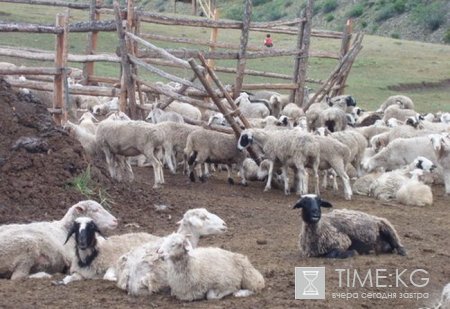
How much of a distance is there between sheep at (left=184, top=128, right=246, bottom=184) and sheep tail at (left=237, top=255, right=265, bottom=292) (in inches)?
260

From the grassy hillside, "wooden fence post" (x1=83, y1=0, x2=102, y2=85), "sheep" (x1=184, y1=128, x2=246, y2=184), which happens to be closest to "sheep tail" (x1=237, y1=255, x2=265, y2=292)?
"sheep" (x1=184, y1=128, x2=246, y2=184)

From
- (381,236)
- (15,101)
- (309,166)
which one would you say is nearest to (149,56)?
(309,166)

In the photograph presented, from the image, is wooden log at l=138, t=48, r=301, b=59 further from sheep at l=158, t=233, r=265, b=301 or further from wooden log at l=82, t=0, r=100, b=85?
sheep at l=158, t=233, r=265, b=301

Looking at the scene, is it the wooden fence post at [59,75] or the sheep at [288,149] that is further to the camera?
the wooden fence post at [59,75]

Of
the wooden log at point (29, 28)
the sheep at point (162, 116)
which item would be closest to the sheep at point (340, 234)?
the wooden log at point (29, 28)

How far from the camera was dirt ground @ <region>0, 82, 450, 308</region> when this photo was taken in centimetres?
790

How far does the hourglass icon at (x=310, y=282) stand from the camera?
7.94 meters

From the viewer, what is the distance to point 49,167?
11.2 m

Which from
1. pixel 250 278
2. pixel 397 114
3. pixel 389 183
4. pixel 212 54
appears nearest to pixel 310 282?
pixel 250 278

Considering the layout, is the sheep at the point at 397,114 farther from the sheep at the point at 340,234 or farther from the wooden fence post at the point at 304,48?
the sheep at the point at 340,234

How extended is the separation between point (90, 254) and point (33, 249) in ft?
1.78

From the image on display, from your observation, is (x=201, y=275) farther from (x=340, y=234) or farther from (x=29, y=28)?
(x=29, y=28)

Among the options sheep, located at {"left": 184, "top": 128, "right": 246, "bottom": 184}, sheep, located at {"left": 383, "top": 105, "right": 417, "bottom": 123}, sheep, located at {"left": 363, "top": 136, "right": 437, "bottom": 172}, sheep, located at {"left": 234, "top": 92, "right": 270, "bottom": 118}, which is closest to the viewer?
sheep, located at {"left": 184, "top": 128, "right": 246, "bottom": 184}

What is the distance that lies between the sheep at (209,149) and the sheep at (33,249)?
17.2 feet
